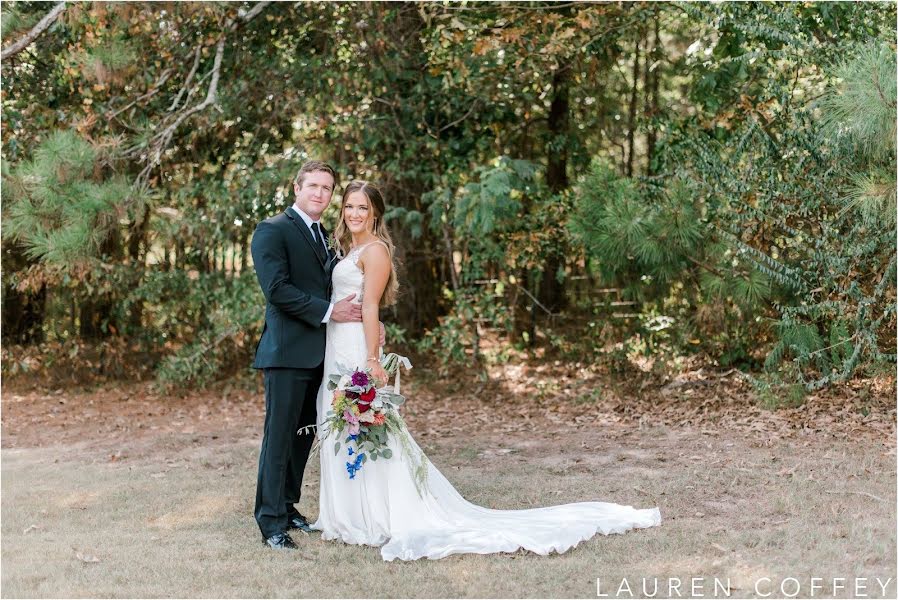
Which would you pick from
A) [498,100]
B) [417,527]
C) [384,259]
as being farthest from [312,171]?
[498,100]

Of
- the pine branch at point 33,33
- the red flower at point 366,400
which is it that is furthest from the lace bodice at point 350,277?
the pine branch at point 33,33

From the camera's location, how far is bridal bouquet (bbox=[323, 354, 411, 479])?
3.96 metres

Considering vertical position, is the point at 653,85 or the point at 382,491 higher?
the point at 653,85

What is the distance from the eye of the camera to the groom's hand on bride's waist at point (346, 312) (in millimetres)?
4098

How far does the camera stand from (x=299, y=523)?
423 cm

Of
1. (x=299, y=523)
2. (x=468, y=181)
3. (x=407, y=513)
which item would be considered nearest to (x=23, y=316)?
(x=468, y=181)

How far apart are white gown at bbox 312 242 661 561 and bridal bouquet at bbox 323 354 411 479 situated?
70mm

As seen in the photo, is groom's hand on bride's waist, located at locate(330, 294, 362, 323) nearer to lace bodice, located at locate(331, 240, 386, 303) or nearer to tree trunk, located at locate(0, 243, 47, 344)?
lace bodice, located at locate(331, 240, 386, 303)

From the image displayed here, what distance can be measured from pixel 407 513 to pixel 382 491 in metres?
0.18

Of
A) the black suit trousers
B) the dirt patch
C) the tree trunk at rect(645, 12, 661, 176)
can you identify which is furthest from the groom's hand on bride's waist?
the tree trunk at rect(645, 12, 661, 176)

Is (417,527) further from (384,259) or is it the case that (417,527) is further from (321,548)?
(384,259)

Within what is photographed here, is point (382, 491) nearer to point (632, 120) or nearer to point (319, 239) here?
point (319, 239)

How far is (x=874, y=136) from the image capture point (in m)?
5.04

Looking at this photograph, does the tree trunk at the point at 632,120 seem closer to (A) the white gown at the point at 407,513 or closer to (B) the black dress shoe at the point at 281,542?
(A) the white gown at the point at 407,513
